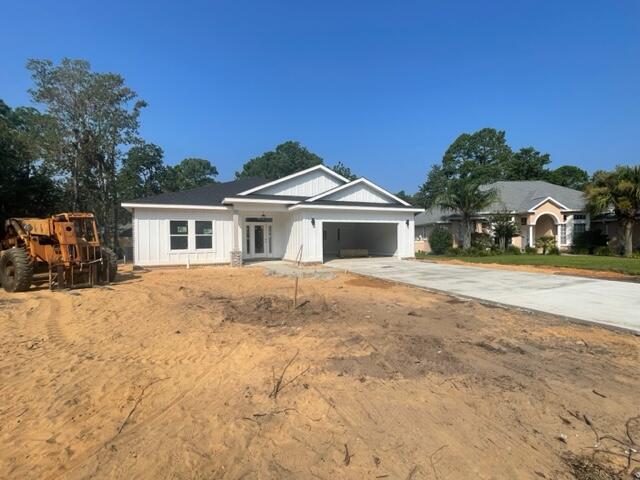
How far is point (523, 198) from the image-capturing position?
96.9ft

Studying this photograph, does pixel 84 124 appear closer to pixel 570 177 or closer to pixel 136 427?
pixel 136 427

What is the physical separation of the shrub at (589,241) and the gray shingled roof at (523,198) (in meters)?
2.06

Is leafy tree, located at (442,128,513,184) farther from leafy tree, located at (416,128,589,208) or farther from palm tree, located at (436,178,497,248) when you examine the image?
palm tree, located at (436,178,497,248)

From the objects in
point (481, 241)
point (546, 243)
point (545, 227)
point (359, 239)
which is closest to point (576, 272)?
point (481, 241)

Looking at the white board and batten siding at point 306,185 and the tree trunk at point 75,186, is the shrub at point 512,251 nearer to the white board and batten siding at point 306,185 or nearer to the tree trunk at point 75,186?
the white board and batten siding at point 306,185

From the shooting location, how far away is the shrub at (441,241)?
1004 inches

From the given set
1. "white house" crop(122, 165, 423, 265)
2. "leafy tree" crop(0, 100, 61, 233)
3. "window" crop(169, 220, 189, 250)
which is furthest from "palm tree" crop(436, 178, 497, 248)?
"leafy tree" crop(0, 100, 61, 233)

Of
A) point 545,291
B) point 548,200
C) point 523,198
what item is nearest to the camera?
point 545,291

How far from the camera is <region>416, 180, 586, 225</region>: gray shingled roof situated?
27.9 m

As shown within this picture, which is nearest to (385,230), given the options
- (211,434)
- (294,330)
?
(294,330)

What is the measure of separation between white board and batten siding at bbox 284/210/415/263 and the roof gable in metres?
1.96

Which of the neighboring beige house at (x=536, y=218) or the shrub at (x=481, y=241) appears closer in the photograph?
the shrub at (x=481, y=241)

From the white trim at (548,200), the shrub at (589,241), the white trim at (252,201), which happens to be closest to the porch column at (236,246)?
the white trim at (252,201)

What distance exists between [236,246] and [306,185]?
5.98 meters
